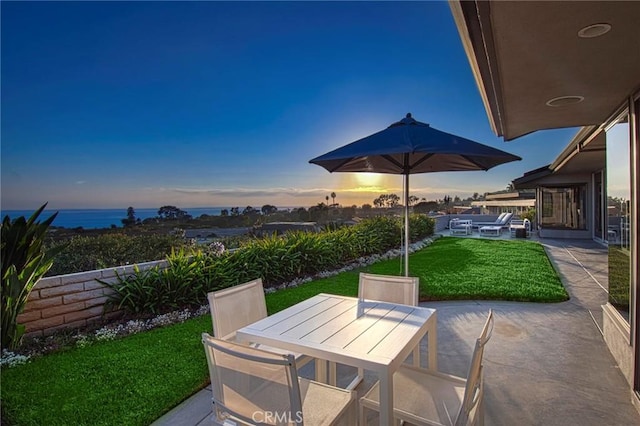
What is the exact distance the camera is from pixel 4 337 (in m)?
3.26

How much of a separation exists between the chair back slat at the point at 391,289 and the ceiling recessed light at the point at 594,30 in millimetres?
1971

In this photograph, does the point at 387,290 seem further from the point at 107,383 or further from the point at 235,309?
the point at 107,383

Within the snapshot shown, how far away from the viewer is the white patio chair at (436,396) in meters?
1.59

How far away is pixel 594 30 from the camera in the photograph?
5.99ft

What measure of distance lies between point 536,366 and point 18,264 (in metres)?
5.29

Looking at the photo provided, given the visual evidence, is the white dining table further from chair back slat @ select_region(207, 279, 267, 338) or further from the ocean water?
the ocean water

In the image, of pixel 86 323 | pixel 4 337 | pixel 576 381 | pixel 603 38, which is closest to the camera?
pixel 603 38

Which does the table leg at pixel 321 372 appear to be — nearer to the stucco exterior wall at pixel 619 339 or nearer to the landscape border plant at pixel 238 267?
the stucco exterior wall at pixel 619 339

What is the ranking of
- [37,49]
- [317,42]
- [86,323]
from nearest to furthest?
[86,323] < [37,49] < [317,42]

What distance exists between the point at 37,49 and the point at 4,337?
5.30 metres

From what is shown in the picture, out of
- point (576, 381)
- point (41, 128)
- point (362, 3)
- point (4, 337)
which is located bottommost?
point (576, 381)

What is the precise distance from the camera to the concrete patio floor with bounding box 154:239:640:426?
2.47 metres

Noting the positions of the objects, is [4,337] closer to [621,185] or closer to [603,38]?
[603,38]

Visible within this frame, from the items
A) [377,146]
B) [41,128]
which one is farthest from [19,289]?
[41,128]
